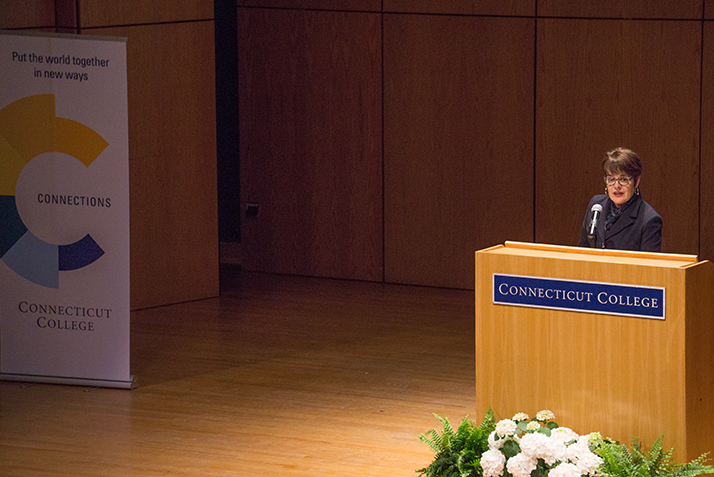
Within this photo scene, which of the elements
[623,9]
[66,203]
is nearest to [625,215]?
[66,203]

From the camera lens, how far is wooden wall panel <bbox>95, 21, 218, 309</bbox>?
7355 millimetres

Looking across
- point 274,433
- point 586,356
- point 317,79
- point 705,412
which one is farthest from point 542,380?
point 317,79

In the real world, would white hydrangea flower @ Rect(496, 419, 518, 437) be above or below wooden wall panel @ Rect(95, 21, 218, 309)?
below

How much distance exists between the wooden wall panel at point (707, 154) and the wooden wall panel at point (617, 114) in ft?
0.16

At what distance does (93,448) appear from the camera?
4.90 meters

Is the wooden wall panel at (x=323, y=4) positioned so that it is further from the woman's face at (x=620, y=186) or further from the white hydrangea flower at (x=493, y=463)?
the white hydrangea flower at (x=493, y=463)

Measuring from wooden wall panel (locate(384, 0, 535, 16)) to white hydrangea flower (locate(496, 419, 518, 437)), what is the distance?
480 cm

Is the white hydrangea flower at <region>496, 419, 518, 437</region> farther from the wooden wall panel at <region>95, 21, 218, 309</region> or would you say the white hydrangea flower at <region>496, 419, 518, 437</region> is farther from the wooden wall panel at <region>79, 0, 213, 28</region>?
the wooden wall panel at <region>79, 0, 213, 28</region>

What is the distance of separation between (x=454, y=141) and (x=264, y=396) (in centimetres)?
316

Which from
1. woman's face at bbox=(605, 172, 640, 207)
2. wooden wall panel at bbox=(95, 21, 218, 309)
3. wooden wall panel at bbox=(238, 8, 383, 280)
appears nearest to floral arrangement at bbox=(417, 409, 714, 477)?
woman's face at bbox=(605, 172, 640, 207)

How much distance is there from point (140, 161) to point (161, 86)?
541 mm

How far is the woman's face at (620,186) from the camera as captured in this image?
176 inches

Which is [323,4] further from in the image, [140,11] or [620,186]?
[620,186]

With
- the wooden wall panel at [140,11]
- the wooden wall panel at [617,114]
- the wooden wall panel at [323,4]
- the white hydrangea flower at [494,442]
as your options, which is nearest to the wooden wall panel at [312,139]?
the wooden wall panel at [323,4]
